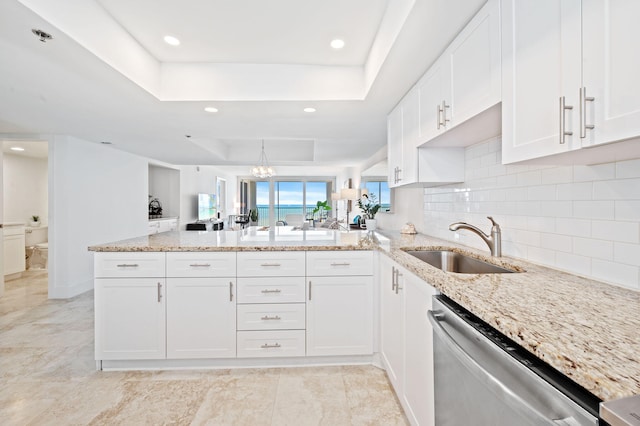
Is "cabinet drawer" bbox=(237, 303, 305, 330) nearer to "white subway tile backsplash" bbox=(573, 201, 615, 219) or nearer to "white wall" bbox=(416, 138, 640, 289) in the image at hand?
"white wall" bbox=(416, 138, 640, 289)

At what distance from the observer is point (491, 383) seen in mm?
789

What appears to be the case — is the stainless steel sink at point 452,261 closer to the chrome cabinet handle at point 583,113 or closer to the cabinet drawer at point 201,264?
the chrome cabinet handle at point 583,113

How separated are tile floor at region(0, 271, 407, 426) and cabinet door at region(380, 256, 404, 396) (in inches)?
7.0

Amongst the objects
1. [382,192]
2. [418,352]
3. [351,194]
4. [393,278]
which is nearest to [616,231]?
[418,352]

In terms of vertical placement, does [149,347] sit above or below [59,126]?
below

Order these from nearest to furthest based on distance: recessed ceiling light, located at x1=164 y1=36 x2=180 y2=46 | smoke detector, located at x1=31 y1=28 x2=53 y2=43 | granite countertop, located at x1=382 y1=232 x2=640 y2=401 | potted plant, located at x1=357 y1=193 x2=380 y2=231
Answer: granite countertop, located at x1=382 y1=232 x2=640 y2=401, smoke detector, located at x1=31 y1=28 x2=53 y2=43, recessed ceiling light, located at x1=164 y1=36 x2=180 y2=46, potted plant, located at x1=357 y1=193 x2=380 y2=231

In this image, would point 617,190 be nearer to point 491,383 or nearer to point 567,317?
point 567,317

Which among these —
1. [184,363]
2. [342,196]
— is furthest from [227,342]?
[342,196]

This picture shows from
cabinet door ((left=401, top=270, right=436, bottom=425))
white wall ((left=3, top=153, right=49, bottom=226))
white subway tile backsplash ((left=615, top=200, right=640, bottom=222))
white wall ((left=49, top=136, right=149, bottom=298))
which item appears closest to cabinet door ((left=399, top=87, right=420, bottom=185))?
cabinet door ((left=401, top=270, right=436, bottom=425))

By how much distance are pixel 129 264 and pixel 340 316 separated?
158 centimetres

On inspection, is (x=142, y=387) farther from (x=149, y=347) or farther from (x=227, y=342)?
(x=227, y=342)

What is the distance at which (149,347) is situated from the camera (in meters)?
2.17

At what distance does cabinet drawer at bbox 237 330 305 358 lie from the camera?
86.4 inches

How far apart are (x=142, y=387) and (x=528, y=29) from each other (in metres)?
2.79
